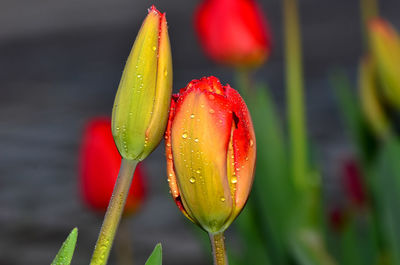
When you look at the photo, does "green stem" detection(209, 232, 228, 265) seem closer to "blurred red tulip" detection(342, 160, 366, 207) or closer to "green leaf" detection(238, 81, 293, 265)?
"green leaf" detection(238, 81, 293, 265)

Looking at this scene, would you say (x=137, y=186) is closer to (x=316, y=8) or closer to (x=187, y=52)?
(x=187, y=52)

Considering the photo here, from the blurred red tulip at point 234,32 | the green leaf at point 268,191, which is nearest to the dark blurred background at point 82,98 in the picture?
the green leaf at point 268,191

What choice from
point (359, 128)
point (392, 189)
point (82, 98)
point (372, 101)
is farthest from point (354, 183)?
point (82, 98)

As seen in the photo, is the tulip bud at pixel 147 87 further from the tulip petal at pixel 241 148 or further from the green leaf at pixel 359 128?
the green leaf at pixel 359 128

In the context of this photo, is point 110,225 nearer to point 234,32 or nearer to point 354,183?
point 234,32

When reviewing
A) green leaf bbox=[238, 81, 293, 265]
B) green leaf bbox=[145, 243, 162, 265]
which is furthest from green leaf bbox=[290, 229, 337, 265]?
green leaf bbox=[145, 243, 162, 265]

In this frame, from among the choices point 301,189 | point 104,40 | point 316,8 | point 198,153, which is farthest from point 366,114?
point 316,8
